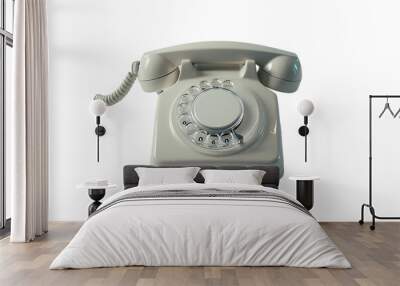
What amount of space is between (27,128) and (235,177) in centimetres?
171

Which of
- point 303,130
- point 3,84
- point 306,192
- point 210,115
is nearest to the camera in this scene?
point 210,115

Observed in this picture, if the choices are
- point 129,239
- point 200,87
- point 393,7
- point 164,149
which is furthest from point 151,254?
point 393,7

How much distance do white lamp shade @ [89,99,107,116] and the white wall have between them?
36cm

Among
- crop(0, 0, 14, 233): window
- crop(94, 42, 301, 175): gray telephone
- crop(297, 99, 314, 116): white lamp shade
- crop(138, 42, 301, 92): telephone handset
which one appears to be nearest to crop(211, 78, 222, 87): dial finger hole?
crop(94, 42, 301, 175): gray telephone

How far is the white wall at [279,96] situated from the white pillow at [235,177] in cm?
122

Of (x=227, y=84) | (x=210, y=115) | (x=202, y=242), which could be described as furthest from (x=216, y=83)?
(x=202, y=242)

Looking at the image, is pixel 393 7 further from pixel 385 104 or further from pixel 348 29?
pixel 385 104

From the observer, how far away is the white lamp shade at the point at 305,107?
220 inches

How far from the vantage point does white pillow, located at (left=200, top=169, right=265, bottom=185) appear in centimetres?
468

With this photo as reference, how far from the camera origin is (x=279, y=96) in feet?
19.4

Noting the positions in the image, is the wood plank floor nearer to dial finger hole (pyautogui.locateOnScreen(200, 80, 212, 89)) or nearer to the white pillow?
the white pillow

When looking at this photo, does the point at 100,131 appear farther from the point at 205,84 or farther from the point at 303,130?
the point at 303,130

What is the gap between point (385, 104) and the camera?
→ 5.83m

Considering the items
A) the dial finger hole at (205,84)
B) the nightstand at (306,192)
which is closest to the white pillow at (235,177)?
the dial finger hole at (205,84)
